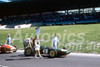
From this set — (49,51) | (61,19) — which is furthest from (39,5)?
(49,51)

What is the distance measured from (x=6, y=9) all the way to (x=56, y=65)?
4854 centimetres

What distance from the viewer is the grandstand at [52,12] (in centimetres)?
4091

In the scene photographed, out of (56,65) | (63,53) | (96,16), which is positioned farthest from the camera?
(96,16)

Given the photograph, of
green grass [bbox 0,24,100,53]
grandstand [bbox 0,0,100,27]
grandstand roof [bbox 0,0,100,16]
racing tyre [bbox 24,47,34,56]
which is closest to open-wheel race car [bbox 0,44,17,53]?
racing tyre [bbox 24,47,34,56]

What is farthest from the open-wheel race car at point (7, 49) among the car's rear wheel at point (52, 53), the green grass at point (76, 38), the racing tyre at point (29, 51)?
the car's rear wheel at point (52, 53)

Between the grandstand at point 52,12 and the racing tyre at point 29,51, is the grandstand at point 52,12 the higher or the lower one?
the higher one

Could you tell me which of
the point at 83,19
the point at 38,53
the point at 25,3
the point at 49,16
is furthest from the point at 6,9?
the point at 38,53

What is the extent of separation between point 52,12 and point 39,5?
13.7ft

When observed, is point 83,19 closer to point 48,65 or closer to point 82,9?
point 82,9

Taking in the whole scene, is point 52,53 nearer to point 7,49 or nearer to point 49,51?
point 49,51

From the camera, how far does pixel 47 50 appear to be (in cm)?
1171

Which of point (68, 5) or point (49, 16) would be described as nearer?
point (68, 5)

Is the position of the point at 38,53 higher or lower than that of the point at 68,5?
lower

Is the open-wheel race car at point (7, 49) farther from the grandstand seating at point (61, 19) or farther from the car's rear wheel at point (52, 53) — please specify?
the grandstand seating at point (61, 19)
